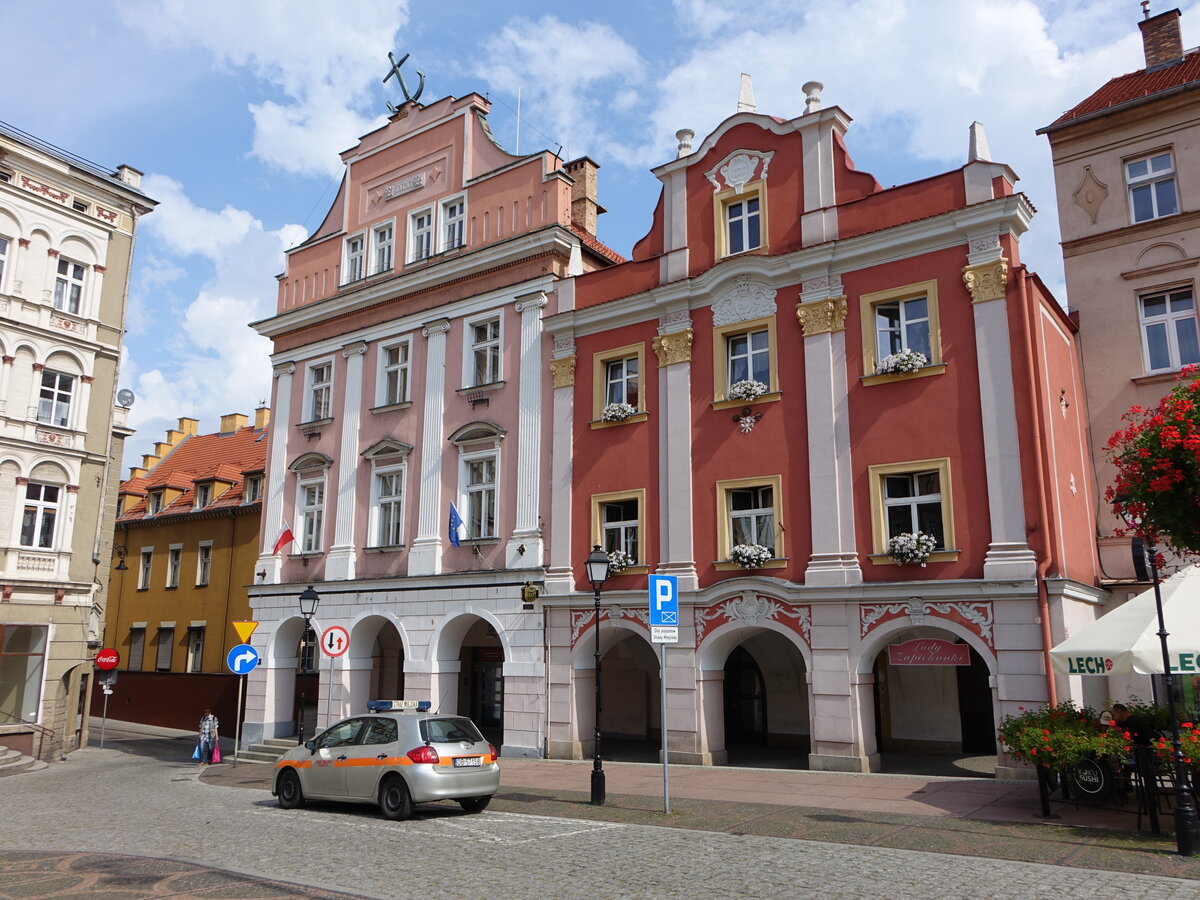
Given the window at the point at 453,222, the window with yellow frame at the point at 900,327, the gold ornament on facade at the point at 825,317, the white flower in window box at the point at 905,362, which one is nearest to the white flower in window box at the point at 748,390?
the gold ornament on facade at the point at 825,317

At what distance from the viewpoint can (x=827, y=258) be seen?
20688mm

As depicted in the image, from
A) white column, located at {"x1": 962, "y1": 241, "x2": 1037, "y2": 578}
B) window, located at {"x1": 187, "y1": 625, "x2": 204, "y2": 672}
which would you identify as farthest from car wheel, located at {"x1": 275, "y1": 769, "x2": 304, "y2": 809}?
window, located at {"x1": 187, "y1": 625, "x2": 204, "y2": 672}

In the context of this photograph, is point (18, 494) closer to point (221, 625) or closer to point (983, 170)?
point (221, 625)

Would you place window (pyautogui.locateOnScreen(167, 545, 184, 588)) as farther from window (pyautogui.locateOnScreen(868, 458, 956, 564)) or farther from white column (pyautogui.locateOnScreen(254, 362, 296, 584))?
window (pyautogui.locateOnScreen(868, 458, 956, 564))

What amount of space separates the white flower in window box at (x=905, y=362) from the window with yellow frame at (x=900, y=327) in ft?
0.16

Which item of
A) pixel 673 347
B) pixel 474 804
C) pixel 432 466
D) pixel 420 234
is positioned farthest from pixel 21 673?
pixel 673 347

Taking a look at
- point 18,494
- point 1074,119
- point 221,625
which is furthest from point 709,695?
point 221,625

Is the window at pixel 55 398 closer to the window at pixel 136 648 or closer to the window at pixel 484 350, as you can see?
the window at pixel 484 350

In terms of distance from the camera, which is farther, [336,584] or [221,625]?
[221,625]

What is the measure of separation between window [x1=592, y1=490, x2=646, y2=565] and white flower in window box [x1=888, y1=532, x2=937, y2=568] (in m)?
6.06

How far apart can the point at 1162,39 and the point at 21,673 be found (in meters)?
34.7

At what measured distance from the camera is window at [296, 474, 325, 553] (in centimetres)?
2942

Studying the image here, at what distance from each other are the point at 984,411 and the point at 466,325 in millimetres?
14164

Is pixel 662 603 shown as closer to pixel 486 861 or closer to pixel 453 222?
pixel 486 861
